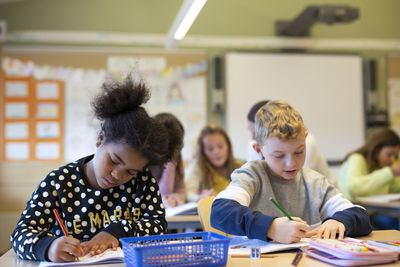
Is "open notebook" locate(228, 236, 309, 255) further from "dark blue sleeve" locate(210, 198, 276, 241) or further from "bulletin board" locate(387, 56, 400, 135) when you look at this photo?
"bulletin board" locate(387, 56, 400, 135)

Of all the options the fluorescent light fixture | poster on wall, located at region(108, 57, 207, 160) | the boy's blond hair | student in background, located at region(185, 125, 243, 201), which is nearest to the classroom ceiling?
poster on wall, located at region(108, 57, 207, 160)

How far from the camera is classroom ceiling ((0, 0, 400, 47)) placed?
4465mm

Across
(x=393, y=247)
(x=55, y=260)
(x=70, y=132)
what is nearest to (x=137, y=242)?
(x=55, y=260)

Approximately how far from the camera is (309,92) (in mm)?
4777

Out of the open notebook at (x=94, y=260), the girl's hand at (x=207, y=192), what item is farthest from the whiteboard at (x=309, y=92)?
the open notebook at (x=94, y=260)

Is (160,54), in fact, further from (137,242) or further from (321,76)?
(137,242)

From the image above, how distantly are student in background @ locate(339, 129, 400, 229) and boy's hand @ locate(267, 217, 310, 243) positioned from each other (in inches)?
90.8

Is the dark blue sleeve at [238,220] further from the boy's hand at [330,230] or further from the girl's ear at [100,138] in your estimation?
the girl's ear at [100,138]

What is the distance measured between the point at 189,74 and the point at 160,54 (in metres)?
0.36

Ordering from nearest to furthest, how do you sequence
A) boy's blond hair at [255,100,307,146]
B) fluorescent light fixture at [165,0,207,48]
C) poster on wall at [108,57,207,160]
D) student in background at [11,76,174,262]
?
student in background at [11,76,174,262]
boy's blond hair at [255,100,307,146]
fluorescent light fixture at [165,0,207,48]
poster on wall at [108,57,207,160]

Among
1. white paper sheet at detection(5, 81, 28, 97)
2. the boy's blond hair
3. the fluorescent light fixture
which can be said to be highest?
the fluorescent light fixture

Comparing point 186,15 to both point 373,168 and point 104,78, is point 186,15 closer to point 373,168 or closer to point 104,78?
point 104,78

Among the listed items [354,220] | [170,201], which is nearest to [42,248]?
[354,220]

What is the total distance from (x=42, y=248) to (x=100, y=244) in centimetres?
16
